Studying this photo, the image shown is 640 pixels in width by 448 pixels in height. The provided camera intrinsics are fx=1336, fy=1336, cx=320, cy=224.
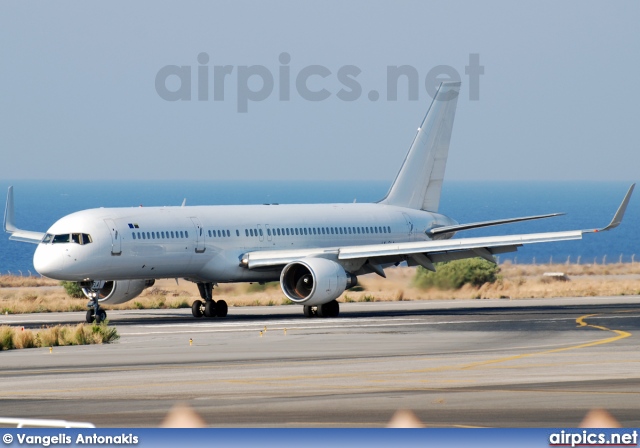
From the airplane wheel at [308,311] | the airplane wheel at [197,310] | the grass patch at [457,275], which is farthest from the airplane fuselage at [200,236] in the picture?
the grass patch at [457,275]

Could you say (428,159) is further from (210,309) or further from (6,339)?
(6,339)

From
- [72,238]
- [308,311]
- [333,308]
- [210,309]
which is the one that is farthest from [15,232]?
[333,308]

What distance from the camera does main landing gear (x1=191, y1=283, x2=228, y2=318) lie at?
4691 centimetres

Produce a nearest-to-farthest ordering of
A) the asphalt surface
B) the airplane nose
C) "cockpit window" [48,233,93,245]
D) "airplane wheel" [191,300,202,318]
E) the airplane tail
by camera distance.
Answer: the asphalt surface → the airplane nose → "cockpit window" [48,233,93,245] → "airplane wheel" [191,300,202,318] → the airplane tail

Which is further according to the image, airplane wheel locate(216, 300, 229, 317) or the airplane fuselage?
airplane wheel locate(216, 300, 229, 317)

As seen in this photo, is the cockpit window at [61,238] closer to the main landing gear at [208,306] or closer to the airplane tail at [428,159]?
the main landing gear at [208,306]

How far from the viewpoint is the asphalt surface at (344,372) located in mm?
20016

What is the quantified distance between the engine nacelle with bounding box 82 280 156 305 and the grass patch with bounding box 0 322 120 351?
10428 millimetres

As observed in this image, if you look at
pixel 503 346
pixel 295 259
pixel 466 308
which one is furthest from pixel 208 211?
pixel 503 346

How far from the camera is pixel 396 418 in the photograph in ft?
63.1

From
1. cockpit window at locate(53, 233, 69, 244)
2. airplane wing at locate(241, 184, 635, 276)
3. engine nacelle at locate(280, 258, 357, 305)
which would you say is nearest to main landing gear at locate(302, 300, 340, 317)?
engine nacelle at locate(280, 258, 357, 305)

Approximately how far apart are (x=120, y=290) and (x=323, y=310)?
720cm

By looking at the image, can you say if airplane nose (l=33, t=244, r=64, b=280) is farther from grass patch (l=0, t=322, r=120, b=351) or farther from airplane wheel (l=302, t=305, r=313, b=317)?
airplane wheel (l=302, t=305, r=313, b=317)

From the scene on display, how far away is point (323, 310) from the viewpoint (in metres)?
45.2
